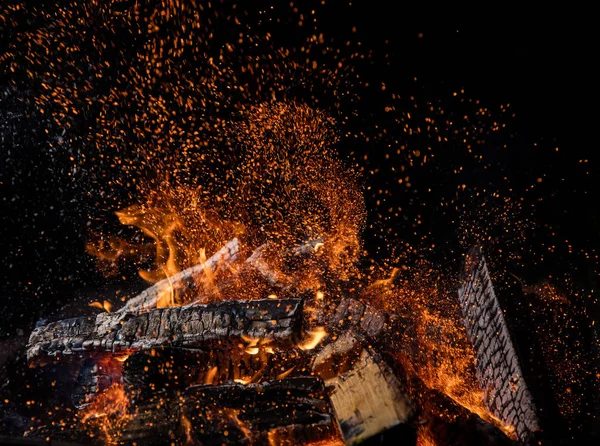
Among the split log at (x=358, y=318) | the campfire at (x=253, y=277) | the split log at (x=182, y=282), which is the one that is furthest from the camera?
the split log at (x=182, y=282)

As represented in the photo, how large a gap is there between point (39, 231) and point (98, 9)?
3.05 meters

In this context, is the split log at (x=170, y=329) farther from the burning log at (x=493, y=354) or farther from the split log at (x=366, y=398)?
the burning log at (x=493, y=354)

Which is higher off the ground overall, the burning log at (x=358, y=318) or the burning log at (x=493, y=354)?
the burning log at (x=358, y=318)

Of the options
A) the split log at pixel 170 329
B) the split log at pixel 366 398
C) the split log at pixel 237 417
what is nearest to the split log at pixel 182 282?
the split log at pixel 170 329

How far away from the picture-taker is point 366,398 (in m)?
2.04

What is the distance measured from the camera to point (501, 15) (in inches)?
132

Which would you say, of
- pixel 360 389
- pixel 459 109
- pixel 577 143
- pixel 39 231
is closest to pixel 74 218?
pixel 39 231

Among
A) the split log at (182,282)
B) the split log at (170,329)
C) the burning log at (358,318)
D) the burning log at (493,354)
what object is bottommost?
the burning log at (493,354)

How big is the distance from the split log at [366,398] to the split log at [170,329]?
0.64 meters

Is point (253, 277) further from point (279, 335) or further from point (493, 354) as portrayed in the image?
point (493, 354)

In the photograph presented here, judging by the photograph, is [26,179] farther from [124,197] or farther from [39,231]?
[124,197]

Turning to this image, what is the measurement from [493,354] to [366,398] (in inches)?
65.1

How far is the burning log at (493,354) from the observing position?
2.57 metres

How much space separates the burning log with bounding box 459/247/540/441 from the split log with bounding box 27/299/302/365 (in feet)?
5.63
